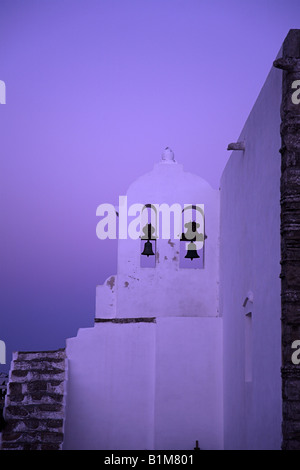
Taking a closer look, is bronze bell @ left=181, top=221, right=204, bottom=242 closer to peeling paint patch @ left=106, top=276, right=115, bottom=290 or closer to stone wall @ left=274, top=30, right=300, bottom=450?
peeling paint patch @ left=106, top=276, right=115, bottom=290

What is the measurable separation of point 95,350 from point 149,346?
2.93 feet

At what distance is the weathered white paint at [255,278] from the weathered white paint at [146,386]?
45cm

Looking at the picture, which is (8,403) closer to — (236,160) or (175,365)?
(175,365)

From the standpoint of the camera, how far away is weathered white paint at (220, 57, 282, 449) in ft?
24.7

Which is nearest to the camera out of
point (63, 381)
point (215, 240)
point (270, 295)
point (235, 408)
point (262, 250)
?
point (270, 295)

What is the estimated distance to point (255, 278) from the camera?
8.65 metres

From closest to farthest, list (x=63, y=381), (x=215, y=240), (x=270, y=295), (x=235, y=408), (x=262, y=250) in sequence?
(x=270, y=295) → (x=262, y=250) → (x=235, y=408) → (x=63, y=381) → (x=215, y=240)

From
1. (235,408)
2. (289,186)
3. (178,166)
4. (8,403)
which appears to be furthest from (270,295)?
(178,166)

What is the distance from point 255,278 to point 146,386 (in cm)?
367

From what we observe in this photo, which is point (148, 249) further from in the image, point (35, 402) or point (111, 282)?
point (35, 402)

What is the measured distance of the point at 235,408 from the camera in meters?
10.0

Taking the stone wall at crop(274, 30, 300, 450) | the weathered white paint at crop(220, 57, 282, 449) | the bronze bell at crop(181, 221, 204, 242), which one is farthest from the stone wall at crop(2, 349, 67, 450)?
the stone wall at crop(274, 30, 300, 450)

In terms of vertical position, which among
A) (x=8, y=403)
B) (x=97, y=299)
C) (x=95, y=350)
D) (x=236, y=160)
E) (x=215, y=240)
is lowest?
(x=8, y=403)

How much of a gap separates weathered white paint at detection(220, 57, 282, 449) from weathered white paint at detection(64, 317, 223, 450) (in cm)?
45
